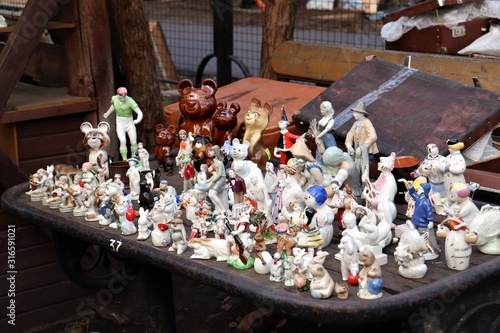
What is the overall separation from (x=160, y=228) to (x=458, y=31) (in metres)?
→ 2.95

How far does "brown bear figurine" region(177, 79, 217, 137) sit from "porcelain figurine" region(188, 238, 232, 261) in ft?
3.54

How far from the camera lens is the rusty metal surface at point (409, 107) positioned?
4055mm

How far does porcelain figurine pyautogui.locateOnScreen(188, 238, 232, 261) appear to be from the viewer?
3.22 m

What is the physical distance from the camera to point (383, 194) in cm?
331

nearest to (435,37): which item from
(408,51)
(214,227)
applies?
(408,51)

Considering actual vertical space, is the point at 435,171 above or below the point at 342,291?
above

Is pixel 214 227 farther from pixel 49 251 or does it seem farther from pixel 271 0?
pixel 271 0

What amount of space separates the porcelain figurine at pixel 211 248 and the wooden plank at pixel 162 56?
6860mm

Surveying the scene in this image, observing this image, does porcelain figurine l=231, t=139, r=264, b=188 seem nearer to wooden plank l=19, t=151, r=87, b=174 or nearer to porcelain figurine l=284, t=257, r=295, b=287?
porcelain figurine l=284, t=257, r=295, b=287

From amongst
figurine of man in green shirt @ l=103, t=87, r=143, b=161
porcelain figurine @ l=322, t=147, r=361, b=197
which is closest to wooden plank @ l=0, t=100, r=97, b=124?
figurine of man in green shirt @ l=103, t=87, r=143, b=161

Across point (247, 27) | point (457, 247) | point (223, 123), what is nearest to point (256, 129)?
point (223, 123)

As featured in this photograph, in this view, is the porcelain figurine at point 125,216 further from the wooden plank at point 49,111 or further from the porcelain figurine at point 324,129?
the wooden plank at point 49,111

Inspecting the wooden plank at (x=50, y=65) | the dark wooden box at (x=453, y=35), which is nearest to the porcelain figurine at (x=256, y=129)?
the wooden plank at (x=50, y=65)

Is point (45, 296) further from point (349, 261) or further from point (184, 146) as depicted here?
point (349, 261)
